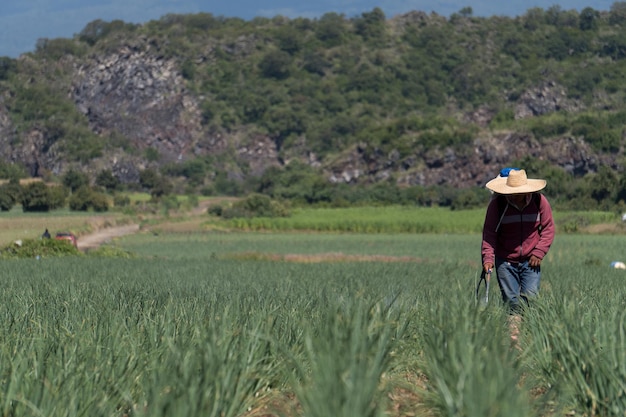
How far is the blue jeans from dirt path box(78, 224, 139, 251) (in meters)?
35.5

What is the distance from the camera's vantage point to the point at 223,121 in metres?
153

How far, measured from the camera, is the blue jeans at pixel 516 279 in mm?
9219

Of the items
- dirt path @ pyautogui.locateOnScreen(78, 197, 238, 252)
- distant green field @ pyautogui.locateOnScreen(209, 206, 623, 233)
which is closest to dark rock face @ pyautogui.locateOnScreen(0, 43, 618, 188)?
distant green field @ pyautogui.locateOnScreen(209, 206, 623, 233)

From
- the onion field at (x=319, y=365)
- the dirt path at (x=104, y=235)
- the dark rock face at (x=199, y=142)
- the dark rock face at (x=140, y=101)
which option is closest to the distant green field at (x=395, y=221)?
the dirt path at (x=104, y=235)

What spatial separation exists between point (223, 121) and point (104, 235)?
98.5m

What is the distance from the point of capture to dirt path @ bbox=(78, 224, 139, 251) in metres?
46.8

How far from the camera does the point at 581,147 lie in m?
103

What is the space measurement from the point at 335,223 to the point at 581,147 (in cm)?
4608

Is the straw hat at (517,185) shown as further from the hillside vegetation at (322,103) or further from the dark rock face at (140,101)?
the dark rock face at (140,101)

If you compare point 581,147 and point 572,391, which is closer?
point 572,391

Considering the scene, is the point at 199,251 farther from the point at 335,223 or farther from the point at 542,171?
the point at 542,171

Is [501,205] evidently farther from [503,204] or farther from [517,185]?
[517,185]

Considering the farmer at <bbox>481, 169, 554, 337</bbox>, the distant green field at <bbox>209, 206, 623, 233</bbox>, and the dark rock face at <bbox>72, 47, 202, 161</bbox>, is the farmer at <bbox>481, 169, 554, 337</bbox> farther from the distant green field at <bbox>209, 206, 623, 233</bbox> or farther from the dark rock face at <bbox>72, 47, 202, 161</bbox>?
the dark rock face at <bbox>72, 47, 202, 161</bbox>

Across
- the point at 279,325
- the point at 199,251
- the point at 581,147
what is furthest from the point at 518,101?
the point at 279,325
